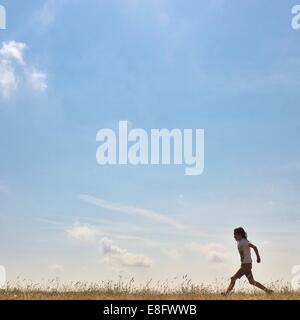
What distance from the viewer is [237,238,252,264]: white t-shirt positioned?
18938 mm

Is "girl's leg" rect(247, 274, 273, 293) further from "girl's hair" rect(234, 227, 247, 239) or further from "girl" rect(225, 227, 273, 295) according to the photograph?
"girl's hair" rect(234, 227, 247, 239)

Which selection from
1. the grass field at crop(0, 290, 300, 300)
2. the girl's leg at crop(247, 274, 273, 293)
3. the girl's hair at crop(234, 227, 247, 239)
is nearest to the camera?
the grass field at crop(0, 290, 300, 300)

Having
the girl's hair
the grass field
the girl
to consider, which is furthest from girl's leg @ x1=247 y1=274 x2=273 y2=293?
the girl's hair

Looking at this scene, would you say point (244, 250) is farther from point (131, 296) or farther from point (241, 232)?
point (131, 296)

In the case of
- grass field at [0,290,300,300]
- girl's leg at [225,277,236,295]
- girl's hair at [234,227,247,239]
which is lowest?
grass field at [0,290,300,300]

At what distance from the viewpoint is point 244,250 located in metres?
19.0

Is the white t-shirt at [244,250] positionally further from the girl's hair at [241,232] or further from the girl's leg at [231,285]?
the girl's leg at [231,285]
